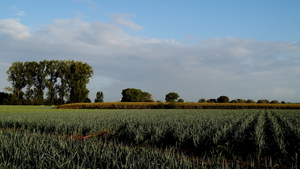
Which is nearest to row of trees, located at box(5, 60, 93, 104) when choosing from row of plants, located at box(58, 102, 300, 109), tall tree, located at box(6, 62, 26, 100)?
tall tree, located at box(6, 62, 26, 100)

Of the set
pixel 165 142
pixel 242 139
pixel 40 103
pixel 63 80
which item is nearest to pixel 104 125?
pixel 165 142

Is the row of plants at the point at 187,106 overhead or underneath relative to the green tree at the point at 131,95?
underneath

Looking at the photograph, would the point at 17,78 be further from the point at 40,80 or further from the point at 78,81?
the point at 78,81

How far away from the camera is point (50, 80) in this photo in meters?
49.5

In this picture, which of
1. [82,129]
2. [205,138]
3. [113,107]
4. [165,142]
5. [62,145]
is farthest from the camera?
[113,107]

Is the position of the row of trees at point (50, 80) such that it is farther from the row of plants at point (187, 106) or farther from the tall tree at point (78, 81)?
the row of plants at point (187, 106)

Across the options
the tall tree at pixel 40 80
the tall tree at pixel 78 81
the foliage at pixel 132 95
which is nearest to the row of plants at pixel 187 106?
the tall tree at pixel 78 81

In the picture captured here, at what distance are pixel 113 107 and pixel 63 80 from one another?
19.8m

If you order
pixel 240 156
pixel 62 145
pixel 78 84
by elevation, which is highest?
pixel 78 84

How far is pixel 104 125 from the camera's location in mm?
7176

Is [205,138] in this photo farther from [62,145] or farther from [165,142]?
[62,145]

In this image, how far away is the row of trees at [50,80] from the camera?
47.2m

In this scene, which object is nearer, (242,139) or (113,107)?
(242,139)

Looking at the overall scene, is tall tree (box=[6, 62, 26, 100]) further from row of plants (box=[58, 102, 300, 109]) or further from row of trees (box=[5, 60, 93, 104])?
row of plants (box=[58, 102, 300, 109])
